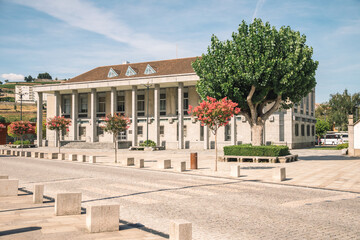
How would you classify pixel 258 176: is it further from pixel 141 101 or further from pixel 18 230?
pixel 141 101

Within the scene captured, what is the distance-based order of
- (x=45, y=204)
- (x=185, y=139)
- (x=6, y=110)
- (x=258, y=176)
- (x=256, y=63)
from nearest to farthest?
(x=45, y=204), (x=258, y=176), (x=256, y=63), (x=185, y=139), (x=6, y=110)

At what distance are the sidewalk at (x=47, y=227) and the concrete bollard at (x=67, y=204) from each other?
200mm

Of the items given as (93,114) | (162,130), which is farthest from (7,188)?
(93,114)

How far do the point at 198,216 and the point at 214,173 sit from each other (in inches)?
435

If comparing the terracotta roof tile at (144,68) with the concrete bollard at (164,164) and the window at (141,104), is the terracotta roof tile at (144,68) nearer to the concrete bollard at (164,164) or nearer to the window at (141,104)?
the window at (141,104)

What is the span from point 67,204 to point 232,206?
186 inches

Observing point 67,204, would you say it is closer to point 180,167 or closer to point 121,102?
point 180,167

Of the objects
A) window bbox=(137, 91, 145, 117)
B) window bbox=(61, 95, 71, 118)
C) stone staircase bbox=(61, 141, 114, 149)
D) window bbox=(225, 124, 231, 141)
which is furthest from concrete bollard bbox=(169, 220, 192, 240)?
window bbox=(61, 95, 71, 118)

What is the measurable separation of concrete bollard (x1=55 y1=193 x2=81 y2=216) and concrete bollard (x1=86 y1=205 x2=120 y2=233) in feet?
5.30

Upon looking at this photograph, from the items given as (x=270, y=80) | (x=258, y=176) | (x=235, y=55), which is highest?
(x=235, y=55)

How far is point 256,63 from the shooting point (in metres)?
27.4

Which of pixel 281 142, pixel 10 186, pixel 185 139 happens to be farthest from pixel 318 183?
pixel 185 139

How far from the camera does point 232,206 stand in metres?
10.4

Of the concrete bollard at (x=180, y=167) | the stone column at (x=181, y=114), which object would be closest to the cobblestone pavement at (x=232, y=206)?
the concrete bollard at (x=180, y=167)
